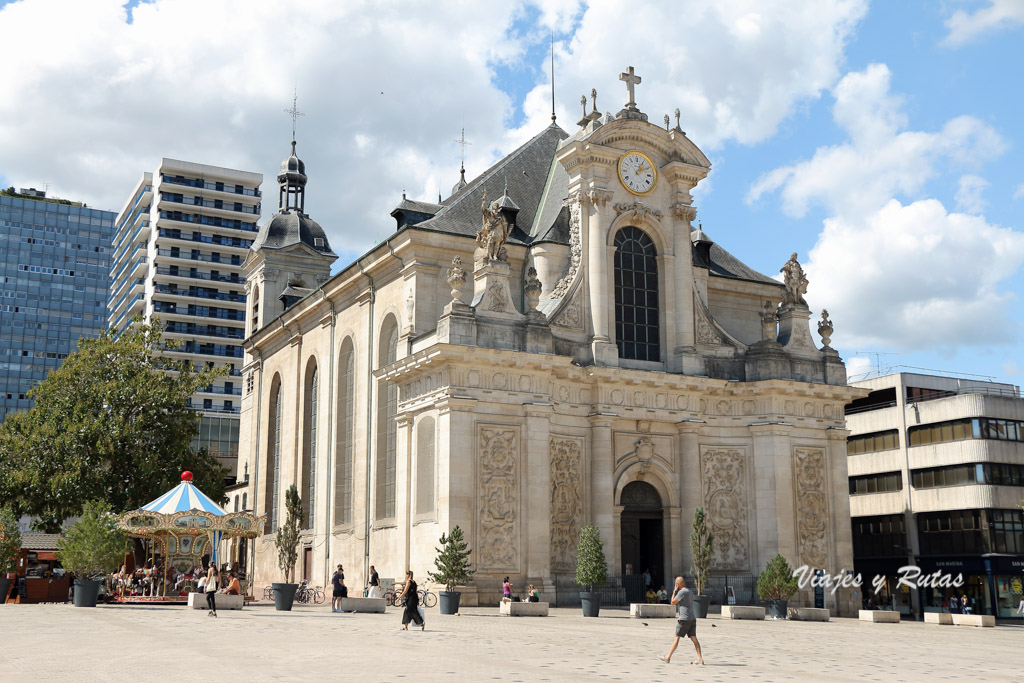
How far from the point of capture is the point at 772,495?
39250 mm

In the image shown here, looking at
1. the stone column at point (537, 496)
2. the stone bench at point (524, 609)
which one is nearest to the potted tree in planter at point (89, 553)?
the stone bench at point (524, 609)

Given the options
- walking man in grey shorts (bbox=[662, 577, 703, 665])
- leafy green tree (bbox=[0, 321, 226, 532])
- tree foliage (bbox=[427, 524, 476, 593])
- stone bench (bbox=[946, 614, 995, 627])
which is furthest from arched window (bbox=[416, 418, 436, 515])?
→ stone bench (bbox=[946, 614, 995, 627])

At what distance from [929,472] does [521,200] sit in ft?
91.4

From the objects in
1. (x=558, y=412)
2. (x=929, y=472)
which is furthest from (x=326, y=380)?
(x=929, y=472)

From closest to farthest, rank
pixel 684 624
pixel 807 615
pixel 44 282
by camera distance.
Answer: pixel 684 624 < pixel 807 615 < pixel 44 282

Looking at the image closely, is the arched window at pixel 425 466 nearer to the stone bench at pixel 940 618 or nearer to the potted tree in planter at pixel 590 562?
the potted tree in planter at pixel 590 562

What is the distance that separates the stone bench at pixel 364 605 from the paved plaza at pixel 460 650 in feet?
5.81

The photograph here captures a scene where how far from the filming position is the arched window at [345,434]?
4591 cm

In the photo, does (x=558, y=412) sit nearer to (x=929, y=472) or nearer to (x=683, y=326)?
(x=683, y=326)

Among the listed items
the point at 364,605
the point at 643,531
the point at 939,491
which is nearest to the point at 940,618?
the point at 643,531

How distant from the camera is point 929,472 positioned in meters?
55.8

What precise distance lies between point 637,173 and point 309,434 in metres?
21.8

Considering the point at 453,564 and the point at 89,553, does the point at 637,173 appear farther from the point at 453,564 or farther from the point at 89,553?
the point at 89,553

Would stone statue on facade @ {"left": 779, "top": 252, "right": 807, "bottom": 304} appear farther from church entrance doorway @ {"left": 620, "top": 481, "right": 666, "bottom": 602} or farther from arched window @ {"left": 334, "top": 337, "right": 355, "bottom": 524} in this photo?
arched window @ {"left": 334, "top": 337, "right": 355, "bottom": 524}
